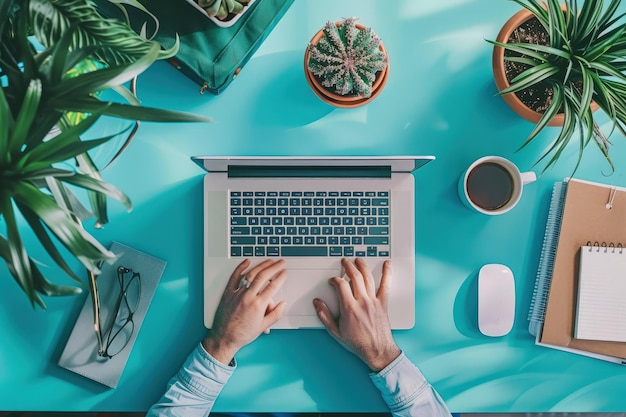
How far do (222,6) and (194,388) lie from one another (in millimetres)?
714

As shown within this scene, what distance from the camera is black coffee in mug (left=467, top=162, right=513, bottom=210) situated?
998mm

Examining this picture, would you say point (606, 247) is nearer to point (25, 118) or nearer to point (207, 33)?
point (207, 33)

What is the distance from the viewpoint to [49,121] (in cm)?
63

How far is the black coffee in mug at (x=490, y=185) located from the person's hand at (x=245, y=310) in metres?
0.42

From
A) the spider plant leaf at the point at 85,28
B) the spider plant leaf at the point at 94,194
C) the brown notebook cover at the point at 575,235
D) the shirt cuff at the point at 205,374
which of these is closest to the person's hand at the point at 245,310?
the shirt cuff at the point at 205,374

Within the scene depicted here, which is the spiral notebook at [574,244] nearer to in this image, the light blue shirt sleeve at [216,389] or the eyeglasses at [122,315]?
the light blue shirt sleeve at [216,389]

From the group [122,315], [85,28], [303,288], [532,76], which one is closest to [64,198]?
[85,28]

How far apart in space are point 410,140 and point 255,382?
1.95 feet

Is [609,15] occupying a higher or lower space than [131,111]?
higher

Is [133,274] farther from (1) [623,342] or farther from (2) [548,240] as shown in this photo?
(1) [623,342]

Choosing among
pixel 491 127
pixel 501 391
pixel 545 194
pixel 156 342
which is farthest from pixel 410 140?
pixel 156 342

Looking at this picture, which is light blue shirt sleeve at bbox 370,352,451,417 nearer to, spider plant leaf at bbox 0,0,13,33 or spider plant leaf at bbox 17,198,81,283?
spider plant leaf at bbox 17,198,81,283

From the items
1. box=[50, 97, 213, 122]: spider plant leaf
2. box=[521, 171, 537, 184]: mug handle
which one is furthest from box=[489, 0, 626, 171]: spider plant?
box=[50, 97, 213, 122]: spider plant leaf

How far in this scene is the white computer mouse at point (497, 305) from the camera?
3.33ft
